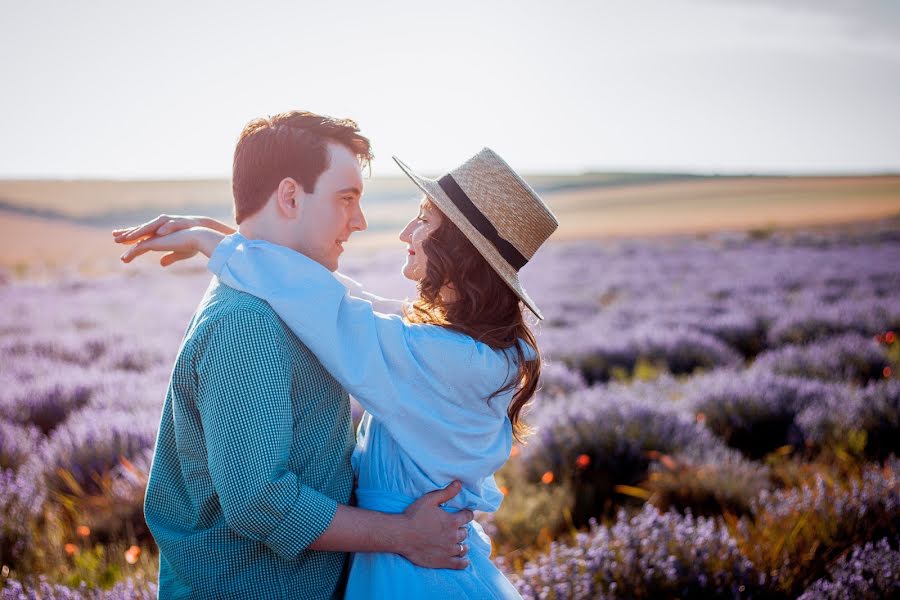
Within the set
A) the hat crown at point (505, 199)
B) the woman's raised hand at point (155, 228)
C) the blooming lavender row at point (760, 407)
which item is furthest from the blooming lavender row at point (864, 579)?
the woman's raised hand at point (155, 228)

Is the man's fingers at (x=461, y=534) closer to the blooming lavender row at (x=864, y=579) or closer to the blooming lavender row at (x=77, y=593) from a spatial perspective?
the blooming lavender row at (x=77, y=593)

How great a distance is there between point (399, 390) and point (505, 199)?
71 cm

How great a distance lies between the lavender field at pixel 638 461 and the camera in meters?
2.62

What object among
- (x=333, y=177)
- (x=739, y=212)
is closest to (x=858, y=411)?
(x=333, y=177)

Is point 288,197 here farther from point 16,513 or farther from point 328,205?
point 16,513

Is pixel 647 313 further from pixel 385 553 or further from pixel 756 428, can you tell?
pixel 385 553

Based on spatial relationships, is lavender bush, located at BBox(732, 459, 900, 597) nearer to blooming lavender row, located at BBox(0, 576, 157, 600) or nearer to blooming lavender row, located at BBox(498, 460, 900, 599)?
blooming lavender row, located at BBox(498, 460, 900, 599)

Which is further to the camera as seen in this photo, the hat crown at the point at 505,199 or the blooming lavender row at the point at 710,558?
the blooming lavender row at the point at 710,558

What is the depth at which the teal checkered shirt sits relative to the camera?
147 centimetres

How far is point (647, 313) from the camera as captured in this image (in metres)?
9.47

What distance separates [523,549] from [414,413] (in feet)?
6.50

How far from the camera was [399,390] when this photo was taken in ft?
5.44

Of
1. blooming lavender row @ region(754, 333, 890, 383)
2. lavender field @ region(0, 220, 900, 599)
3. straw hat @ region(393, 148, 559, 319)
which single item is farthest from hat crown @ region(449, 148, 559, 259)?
blooming lavender row @ region(754, 333, 890, 383)

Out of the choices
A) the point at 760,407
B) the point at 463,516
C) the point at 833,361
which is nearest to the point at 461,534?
the point at 463,516
